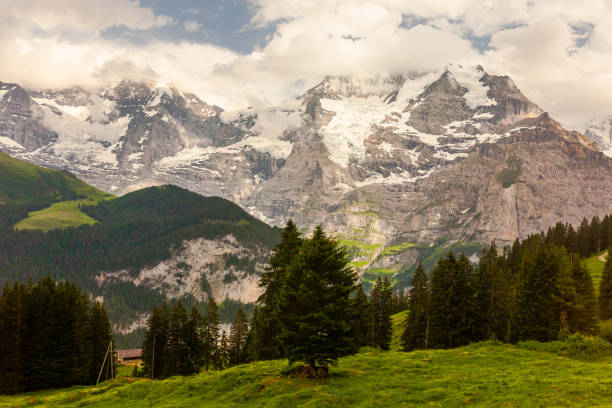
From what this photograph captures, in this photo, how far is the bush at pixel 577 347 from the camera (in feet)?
141

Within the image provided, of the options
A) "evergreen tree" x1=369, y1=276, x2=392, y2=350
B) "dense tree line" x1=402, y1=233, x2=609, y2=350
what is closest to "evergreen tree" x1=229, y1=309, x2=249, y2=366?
"evergreen tree" x1=369, y1=276, x2=392, y2=350

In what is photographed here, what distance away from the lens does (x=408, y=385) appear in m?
35.8

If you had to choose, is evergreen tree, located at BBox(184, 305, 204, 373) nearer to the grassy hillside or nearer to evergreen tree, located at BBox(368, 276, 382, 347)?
evergreen tree, located at BBox(368, 276, 382, 347)

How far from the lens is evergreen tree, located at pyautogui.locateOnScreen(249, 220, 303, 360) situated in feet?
196

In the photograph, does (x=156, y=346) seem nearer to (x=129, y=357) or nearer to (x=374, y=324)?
(x=374, y=324)

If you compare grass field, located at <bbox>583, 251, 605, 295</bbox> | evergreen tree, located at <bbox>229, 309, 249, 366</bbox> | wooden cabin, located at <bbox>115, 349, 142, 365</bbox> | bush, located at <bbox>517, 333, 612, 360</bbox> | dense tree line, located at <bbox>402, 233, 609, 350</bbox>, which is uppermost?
grass field, located at <bbox>583, 251, 605, 295</bbox>

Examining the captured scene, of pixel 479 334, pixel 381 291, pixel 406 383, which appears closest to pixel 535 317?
pixel 479 334

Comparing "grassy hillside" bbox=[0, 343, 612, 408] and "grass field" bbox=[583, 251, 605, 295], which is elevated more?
"grass field" bbox=[583, 251, 605, 295]

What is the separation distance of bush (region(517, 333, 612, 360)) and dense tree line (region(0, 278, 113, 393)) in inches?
2696

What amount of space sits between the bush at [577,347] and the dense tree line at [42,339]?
68.5m

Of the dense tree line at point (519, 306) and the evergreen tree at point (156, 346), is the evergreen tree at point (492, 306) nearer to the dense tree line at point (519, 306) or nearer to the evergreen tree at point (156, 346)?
the dense tree line at point (519, 306)

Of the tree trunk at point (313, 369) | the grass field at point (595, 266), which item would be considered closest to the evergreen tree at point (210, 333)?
the tree trunk at point (313, 369)

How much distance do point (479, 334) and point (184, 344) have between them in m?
62.1

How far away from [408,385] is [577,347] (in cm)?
2134
